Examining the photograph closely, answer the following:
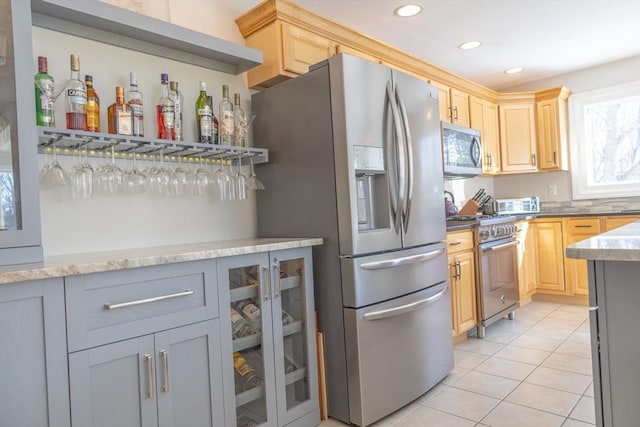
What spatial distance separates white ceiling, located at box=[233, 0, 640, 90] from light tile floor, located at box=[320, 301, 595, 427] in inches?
93.7

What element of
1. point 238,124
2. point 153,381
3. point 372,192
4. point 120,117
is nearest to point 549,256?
point 372,192

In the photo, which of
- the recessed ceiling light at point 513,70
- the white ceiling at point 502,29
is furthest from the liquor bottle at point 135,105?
the recessed ceiling light at point 513,70

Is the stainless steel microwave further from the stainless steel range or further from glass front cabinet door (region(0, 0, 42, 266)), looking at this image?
glass front cabinet door (region(0, 0, 42, 266))

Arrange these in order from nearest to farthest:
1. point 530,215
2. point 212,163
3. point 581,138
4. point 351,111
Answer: point 351,111 < point 212,163 < point 530,215 < point 581,138

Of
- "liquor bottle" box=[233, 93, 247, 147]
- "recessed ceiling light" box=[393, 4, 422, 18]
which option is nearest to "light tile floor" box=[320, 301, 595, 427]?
"liquor bottle" box=[233, 93, 247, 147]

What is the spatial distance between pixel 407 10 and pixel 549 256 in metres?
2.85

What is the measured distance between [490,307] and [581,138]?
251 cm

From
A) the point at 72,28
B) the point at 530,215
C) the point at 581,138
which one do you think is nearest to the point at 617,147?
the point at 581,138

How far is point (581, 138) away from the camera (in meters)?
4.28

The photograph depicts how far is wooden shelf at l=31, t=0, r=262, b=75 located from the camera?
1.62 meters

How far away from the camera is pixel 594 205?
422 centimetres

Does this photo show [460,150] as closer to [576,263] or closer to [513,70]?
[513,70]

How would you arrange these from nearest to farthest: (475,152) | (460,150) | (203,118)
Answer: (203,118)
(460,150)
(475,152)

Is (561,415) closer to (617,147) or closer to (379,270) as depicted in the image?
(379,270)
